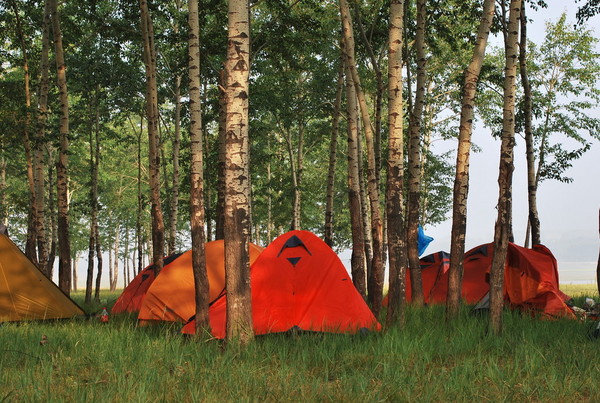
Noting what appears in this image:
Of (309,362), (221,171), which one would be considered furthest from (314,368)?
(221,171)

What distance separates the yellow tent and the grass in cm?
309

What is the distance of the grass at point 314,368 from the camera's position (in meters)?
5.94

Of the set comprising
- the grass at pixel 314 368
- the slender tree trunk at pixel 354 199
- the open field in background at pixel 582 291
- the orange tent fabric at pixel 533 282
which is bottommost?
the grass at pixel 314 368

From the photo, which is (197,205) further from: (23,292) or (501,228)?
(23,292)

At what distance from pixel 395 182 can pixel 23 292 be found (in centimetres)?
816

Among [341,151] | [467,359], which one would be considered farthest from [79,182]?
[467,359]

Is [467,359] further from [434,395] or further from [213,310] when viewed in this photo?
[213,310]

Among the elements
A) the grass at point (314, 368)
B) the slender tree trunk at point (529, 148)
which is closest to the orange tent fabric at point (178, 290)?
the grass at point (314, 368)

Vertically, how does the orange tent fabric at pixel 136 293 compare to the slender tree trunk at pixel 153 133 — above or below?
below

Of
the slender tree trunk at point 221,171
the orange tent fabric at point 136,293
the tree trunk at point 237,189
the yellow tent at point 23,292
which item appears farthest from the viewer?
the orange tent fabric at point 136,293

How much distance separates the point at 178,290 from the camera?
1214cm

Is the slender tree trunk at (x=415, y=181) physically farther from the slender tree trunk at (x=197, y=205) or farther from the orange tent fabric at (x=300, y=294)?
the slender tree trunk at (x=197, y=205)

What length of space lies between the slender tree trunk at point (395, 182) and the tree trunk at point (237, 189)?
2.94 metres

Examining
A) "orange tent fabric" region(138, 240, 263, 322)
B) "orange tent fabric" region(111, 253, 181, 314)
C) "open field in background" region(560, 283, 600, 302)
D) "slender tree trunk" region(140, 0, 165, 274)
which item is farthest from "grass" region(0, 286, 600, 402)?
"open field in background" region(560, 283, 600, 302)
